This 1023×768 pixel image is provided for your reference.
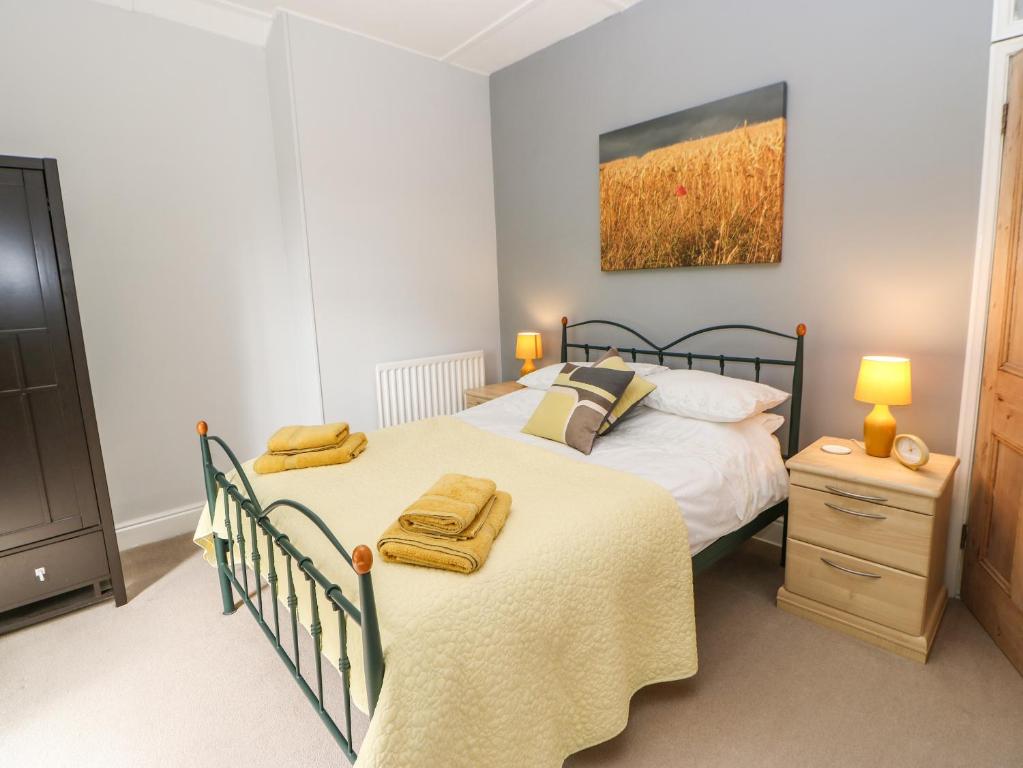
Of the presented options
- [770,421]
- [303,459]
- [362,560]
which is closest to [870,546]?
[770,421]

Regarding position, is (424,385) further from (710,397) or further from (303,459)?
(710,397)

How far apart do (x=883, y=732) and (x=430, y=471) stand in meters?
1.67

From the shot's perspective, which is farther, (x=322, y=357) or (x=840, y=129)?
(x=322, y=357)

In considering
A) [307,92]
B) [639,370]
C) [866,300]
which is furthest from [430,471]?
[307,92]

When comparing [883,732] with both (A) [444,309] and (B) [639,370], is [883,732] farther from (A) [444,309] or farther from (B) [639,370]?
(A) [444,309]

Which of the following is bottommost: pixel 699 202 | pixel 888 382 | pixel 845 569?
pixel 845 569

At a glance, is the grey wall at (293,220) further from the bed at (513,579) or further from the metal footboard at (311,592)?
the metal footboard at (311,592)

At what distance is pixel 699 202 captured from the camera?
288 cm

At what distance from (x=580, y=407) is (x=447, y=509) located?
110cm

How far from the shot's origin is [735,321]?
2.88 m

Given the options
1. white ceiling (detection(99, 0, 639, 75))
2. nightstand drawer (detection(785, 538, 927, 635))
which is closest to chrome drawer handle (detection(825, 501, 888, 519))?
nightstand drawer (detection(785, 538, 927, 635))

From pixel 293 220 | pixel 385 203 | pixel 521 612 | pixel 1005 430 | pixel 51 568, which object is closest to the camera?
pixel 521 612

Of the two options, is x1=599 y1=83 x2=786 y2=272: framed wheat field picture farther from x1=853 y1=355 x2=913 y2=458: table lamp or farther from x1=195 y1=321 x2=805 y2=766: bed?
x1=853 y1=355 x2=913 y2=458: table lamp

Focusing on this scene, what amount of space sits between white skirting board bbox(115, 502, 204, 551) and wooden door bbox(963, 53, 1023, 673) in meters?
3.77
